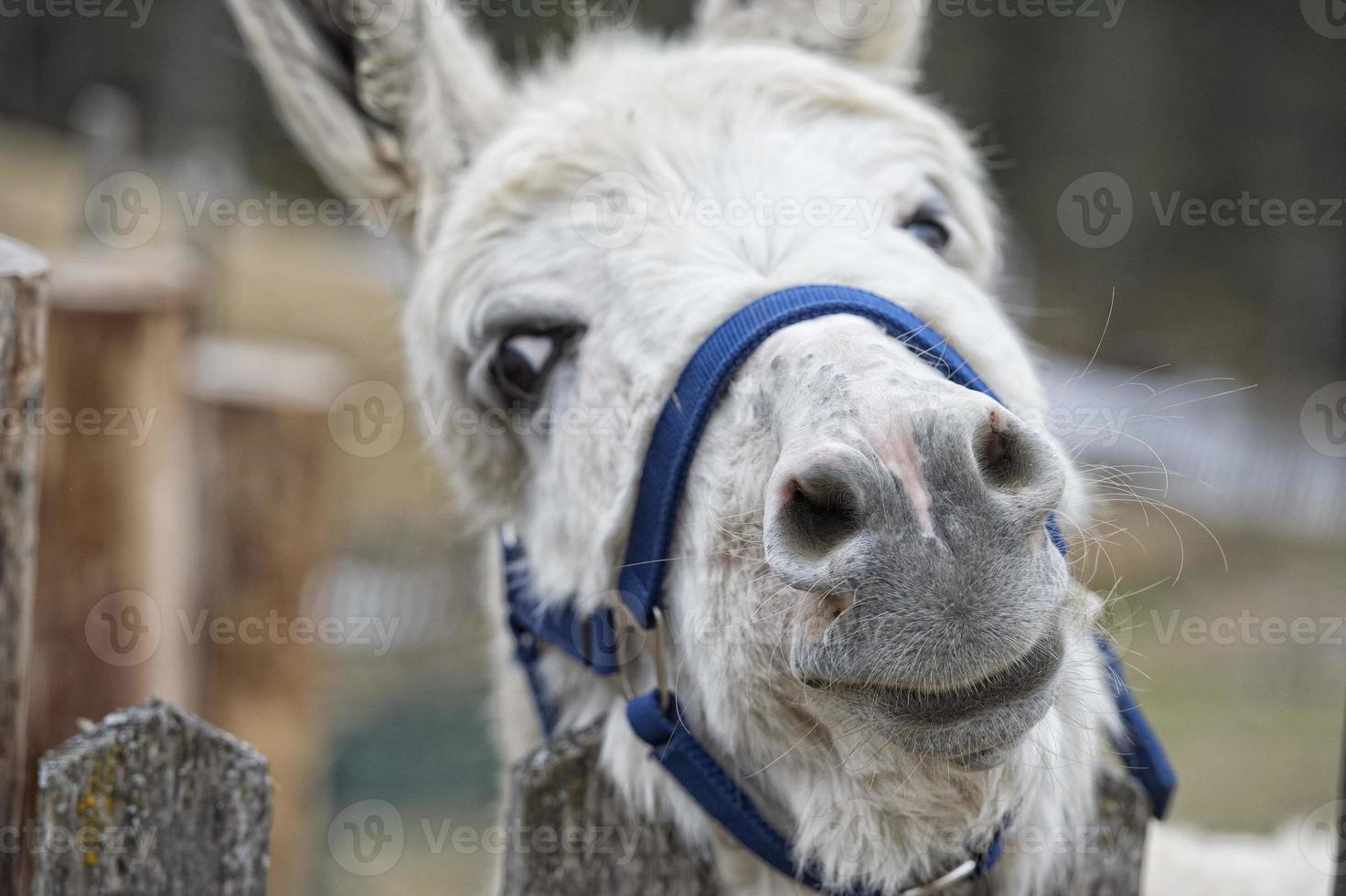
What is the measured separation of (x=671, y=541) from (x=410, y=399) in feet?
5.09

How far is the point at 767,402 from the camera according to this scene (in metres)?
1.67

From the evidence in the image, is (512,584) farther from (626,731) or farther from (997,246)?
(997,246)

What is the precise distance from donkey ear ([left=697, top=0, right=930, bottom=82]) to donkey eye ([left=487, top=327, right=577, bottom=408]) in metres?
1.21

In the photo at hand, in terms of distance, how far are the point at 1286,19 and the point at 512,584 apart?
19.4 m

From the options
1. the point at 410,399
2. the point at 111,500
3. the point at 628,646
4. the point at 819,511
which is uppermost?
the point at 819,511

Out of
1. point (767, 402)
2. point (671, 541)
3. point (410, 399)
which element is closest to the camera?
point (767, 402)

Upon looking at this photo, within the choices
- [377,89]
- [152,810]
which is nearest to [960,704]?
[152,810]

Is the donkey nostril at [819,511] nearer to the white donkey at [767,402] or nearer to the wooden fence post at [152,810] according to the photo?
the white donkey at [767,402]

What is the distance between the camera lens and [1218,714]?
841 cm

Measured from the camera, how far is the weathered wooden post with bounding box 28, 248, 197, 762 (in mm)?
3479

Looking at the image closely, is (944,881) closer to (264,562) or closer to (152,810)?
(152,810)

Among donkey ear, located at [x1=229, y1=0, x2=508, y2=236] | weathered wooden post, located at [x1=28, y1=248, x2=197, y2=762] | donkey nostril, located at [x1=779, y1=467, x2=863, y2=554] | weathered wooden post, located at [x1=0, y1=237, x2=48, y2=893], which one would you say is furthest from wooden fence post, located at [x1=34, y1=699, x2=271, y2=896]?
weathered wooden post, located at [x1=28, y1=248, x2=197, y2=762]

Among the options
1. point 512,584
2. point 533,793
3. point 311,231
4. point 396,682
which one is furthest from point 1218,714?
point 311,231

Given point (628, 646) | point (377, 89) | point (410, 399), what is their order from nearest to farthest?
point (628, 646) → point (377, 89) → point (410, 399)
